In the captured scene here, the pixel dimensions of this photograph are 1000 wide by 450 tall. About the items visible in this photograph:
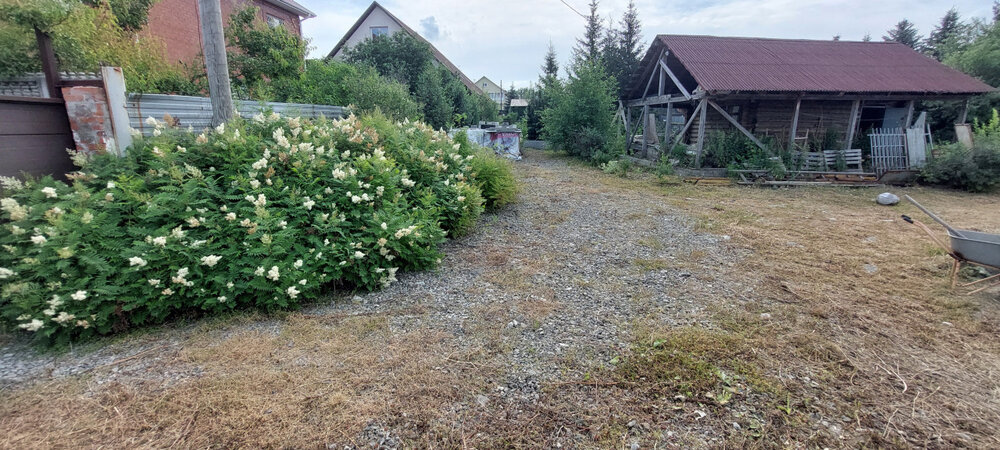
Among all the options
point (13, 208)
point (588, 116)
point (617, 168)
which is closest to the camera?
point (13, 208)

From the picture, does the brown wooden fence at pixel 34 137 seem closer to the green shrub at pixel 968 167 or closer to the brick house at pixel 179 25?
the brick house at pixel 179 25

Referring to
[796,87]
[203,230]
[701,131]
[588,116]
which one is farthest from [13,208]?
[588,116]

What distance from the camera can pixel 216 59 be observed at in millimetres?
→ 4297

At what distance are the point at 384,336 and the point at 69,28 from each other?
15.6 feet

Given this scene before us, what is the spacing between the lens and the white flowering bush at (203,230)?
105 inches

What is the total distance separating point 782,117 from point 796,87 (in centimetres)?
236

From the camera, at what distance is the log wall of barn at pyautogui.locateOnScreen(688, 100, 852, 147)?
1251 centimetres

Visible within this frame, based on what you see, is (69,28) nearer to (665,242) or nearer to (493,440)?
(493,440)

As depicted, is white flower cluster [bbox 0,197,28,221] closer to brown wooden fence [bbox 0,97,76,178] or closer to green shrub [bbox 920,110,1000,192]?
brown wooden fence [bbox 0,97,76,178]

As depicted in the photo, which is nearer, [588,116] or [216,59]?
[216,59]

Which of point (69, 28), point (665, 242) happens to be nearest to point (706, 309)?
point (665, 242)

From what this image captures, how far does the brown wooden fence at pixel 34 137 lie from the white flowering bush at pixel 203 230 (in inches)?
17.4

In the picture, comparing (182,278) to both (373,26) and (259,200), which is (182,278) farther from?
(373,26)

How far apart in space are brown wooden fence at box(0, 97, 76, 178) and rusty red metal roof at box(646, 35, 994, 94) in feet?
36.1
